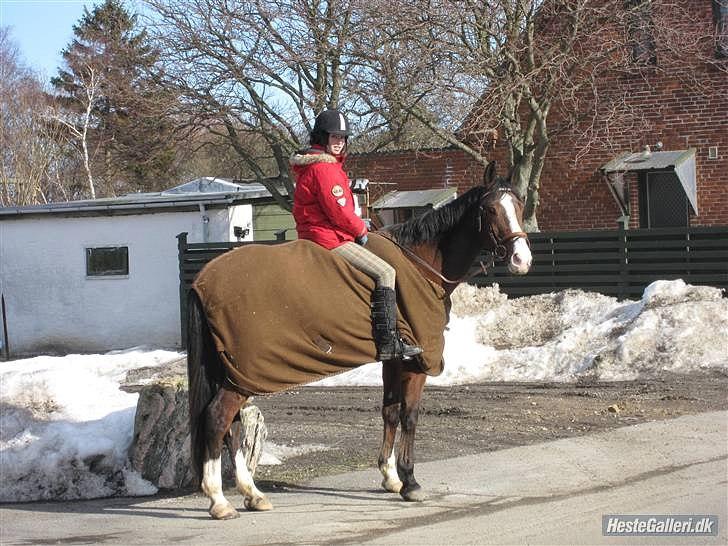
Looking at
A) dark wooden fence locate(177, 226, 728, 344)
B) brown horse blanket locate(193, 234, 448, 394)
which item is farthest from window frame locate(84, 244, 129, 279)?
brown horse blanket locate(193, 234, 448, 394)

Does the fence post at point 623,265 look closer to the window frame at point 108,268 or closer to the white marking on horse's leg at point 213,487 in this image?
the window frame at point 108,268

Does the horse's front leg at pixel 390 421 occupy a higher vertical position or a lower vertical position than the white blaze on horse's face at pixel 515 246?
lower

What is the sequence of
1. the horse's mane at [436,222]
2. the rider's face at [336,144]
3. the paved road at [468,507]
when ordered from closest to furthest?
the paved road at [468,507], the rider's face at [336,144], the horse's mane at [436,222]

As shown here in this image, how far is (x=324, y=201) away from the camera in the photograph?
321 inches

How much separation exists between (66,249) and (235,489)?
19.3 m

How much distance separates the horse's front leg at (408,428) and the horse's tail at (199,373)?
60.1 inches

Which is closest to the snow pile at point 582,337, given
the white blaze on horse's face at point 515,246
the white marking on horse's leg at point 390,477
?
the white marking on horse's leg at point 390,477

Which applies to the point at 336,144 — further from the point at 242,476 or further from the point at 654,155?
the point at 654,155

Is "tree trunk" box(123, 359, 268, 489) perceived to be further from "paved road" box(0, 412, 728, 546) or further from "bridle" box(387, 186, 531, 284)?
"bridle" box(387, 186, 531, 284)

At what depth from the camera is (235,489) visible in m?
9.10

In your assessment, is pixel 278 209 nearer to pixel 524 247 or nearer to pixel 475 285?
pixel 475 285

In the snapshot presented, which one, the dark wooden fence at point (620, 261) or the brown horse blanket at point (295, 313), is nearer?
the brown horse blanket at point (295, 313)

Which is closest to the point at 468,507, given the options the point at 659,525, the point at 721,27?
the point at 659,525

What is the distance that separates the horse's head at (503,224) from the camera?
8.16 meters
